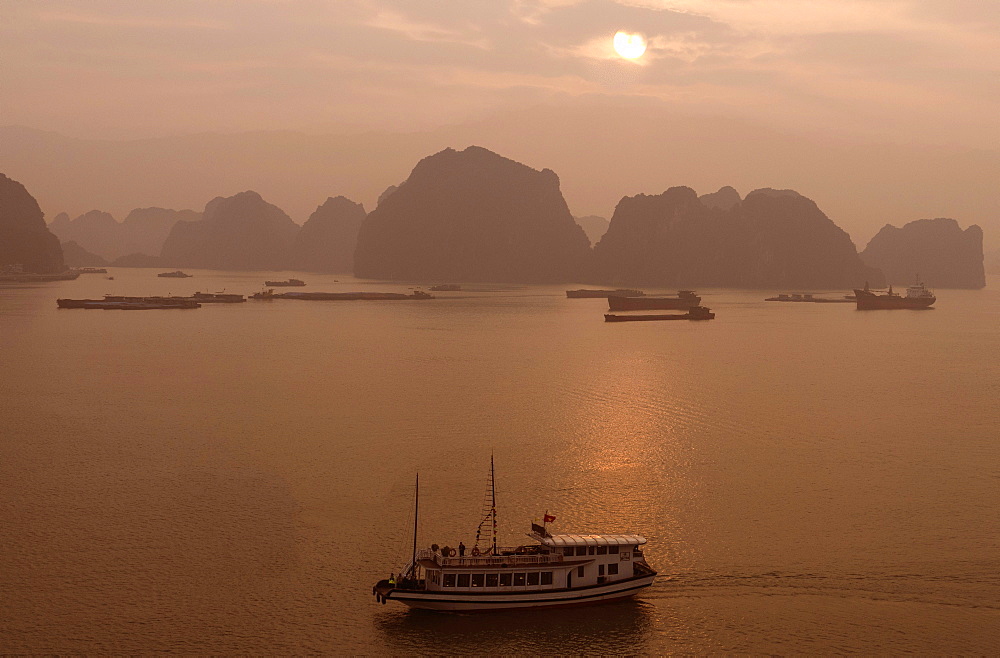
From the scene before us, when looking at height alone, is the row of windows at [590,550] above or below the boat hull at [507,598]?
above

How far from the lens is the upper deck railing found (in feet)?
115

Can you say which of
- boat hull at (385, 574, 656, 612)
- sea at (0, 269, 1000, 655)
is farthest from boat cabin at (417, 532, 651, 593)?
sea at (0, 269, 1000, 655)

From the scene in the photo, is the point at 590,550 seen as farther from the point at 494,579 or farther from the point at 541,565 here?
the point at 494,579

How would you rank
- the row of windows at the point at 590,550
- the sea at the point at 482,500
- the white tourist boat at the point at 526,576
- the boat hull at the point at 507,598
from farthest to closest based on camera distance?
the row of windows at the point at 590,550, the white tourist boat at the point at 526,576, the boat hull at the point at 507,598, the sea at the point at 482,500

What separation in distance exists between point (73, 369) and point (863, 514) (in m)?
90.2

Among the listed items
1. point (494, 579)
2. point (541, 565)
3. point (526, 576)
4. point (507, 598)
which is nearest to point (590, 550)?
point (541, 565)

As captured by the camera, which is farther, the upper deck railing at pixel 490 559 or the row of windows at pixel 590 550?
the row of windows at pixel 590 550

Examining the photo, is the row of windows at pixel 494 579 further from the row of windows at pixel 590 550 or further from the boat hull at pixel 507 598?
the row of windows at pixel 590 550

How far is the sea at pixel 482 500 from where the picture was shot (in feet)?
111

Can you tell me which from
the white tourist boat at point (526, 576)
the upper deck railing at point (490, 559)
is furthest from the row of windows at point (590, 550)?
the upper deck railing at point (490, 559)

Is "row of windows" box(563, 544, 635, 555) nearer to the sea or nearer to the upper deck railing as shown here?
the upper deck railing

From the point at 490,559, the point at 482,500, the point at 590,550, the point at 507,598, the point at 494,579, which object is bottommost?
the point at 507,598

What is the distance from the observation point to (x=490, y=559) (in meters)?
35.2

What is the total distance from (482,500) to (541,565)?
43.0ft
